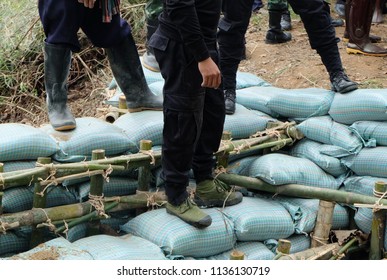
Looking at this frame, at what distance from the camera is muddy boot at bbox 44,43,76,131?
392 centimetres

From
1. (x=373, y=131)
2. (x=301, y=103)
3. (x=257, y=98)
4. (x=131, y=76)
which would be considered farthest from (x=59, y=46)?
(x=373, y=131)

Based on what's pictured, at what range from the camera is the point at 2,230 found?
339 centimetres

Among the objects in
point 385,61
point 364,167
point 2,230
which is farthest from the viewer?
point 385,61

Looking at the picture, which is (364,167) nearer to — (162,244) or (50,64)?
(162,244)

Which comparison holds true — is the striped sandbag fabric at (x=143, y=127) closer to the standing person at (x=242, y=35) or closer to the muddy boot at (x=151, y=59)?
the standing person at (x=242, y=35)

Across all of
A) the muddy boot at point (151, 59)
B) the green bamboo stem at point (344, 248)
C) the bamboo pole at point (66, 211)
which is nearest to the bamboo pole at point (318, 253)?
the green bamboo stem at point (344, 248)

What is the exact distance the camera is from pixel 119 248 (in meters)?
3.42

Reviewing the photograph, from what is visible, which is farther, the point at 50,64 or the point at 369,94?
the point at 369,94

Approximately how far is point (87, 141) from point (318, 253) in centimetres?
126

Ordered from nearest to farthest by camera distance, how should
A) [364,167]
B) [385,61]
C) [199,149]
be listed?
[199,149], [364,167], [385,61]

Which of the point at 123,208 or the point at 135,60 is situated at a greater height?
the point at 135,60

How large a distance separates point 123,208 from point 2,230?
64 centimetres

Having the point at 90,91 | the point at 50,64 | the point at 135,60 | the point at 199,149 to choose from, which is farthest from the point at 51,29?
the point at 90,91

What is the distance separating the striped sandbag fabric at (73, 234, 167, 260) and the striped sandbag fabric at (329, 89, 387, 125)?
138cm
